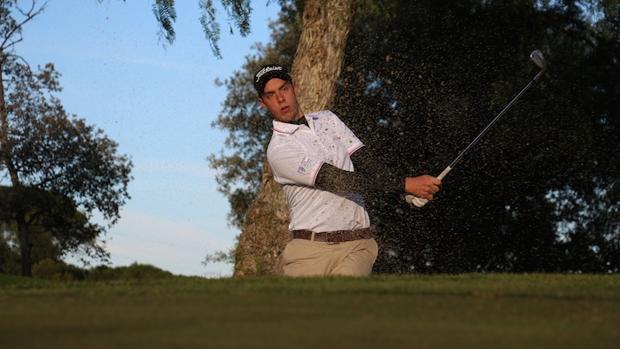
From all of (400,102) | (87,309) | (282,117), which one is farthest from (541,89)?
(87,309)

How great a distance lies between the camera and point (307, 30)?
19.0 meters

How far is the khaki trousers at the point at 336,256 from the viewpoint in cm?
1009

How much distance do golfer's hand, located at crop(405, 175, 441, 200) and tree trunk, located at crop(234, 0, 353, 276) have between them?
8.52m

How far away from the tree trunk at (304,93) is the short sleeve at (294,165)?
26.3 feet

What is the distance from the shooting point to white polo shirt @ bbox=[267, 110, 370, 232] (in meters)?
9.98

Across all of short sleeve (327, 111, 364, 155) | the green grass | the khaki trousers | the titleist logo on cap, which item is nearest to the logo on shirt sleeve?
short sleeve (327, 111, 364, 155)

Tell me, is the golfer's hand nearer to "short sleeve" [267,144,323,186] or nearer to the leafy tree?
"short sleeve" [267,144,323,186]

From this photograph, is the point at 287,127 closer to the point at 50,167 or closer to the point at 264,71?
the point at 264,71

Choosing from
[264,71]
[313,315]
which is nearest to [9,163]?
[264,71]

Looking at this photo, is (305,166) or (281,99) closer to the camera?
(305,166)

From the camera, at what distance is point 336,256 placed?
10.1 m

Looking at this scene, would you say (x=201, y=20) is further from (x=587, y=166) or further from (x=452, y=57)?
(x=587, y=166)

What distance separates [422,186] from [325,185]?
84 centimetres

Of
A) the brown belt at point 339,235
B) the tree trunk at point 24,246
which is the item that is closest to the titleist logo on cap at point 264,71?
the brown belt at point 339,235
